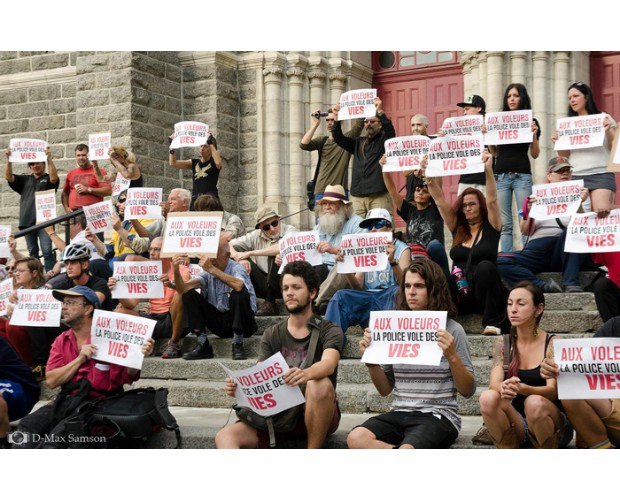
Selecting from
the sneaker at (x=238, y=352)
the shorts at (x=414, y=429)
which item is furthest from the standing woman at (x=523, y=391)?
the sneaker at (x=238, y=352)

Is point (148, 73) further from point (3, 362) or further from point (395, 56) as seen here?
point (3, 362)

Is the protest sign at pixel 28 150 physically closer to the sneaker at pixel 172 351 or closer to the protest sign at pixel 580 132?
the sneaker at pixel 172 351

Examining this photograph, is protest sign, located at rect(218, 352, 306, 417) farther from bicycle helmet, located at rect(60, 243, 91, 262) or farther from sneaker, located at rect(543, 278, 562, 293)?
sneaker, located at rect(543, 278, 562, 293)

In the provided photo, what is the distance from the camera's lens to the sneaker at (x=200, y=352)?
8016 mm

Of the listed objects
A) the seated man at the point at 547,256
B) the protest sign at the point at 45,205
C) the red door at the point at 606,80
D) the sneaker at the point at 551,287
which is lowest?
the sneaker at the point at 551,287

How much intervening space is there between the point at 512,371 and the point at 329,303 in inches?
92.0

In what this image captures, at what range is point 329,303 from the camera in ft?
24.4

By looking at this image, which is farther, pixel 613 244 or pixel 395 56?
pixel 395 56

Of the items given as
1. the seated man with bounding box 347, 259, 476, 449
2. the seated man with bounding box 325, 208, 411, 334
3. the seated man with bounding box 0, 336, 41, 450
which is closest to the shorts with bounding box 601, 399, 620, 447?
the seated man with bounding box 347, 259, 476, 449

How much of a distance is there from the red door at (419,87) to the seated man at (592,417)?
8063 millimetres

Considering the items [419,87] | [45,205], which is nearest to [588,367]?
[45,205]

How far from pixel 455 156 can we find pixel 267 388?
303 centimetres

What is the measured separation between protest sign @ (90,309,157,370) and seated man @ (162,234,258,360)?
1.75 metres

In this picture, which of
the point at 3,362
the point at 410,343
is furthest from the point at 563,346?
the point at 3,362
